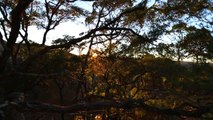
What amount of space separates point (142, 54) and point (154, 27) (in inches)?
49.7

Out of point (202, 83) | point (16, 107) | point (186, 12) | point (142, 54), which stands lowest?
point (16, 107)

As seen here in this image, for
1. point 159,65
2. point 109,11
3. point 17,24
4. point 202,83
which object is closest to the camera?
point 17,24

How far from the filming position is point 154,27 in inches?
462

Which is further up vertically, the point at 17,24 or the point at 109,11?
the point at 109,11

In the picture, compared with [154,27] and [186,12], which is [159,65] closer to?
[154,27]

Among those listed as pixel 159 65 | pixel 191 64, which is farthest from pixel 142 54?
pixel 191 64

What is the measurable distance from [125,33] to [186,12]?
2.34 metres

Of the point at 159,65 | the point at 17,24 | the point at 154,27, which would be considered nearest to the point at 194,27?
the point at 154,27

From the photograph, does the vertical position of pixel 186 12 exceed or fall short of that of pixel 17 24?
it exceeds it

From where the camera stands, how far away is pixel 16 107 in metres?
6.09

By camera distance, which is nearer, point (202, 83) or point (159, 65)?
point (202, 83)

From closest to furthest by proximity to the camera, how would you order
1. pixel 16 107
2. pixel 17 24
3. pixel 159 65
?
pixel 16 107
pixel 17 24
pixel 159 65

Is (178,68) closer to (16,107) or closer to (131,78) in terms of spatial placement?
(131,78)

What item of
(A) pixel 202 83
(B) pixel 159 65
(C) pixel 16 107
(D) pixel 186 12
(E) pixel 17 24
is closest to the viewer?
(C) pixel 16 107
